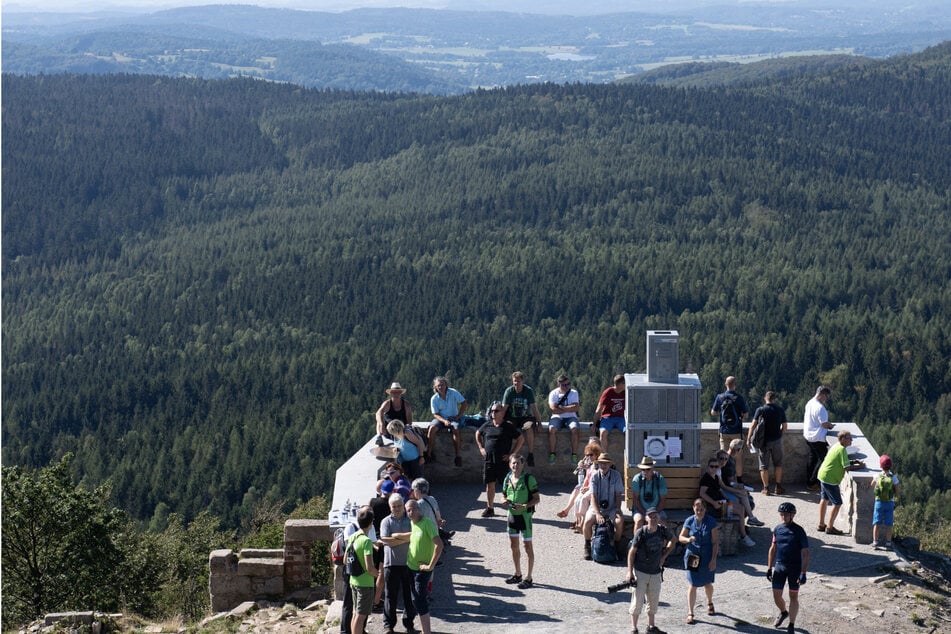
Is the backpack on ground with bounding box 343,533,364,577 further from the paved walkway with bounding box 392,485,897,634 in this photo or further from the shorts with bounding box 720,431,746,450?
the shorts with bounding box 720,431,746,450

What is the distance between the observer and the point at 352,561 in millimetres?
17188

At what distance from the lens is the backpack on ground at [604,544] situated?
2005 cm

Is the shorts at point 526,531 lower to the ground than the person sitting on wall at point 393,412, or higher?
lower

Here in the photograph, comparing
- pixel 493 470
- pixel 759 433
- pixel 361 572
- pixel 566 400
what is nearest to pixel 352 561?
pixel 361 572

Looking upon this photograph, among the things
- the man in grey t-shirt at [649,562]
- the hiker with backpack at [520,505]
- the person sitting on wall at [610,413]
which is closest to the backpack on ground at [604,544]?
the hiker with backpack at [520,505]

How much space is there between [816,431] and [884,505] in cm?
260

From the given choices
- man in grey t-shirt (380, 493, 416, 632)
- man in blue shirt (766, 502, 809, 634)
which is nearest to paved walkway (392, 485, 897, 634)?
man in grey t-shirt (380, 493, 416, 632)

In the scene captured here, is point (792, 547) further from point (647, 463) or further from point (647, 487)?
point (647, 463)

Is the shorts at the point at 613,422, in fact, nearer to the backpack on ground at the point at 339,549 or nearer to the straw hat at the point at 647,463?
the straw hat at the point at 647,463

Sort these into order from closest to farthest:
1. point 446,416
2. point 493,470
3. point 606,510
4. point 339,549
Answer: point 339,549 < point 606,510 < point 493,470 < point 446,416

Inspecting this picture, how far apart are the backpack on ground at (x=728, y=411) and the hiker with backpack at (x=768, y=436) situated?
0.46 m

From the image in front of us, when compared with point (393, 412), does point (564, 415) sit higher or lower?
lower

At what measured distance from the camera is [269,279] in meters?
191

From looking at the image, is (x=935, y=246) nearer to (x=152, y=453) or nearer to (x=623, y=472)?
(x=152, y=453)
